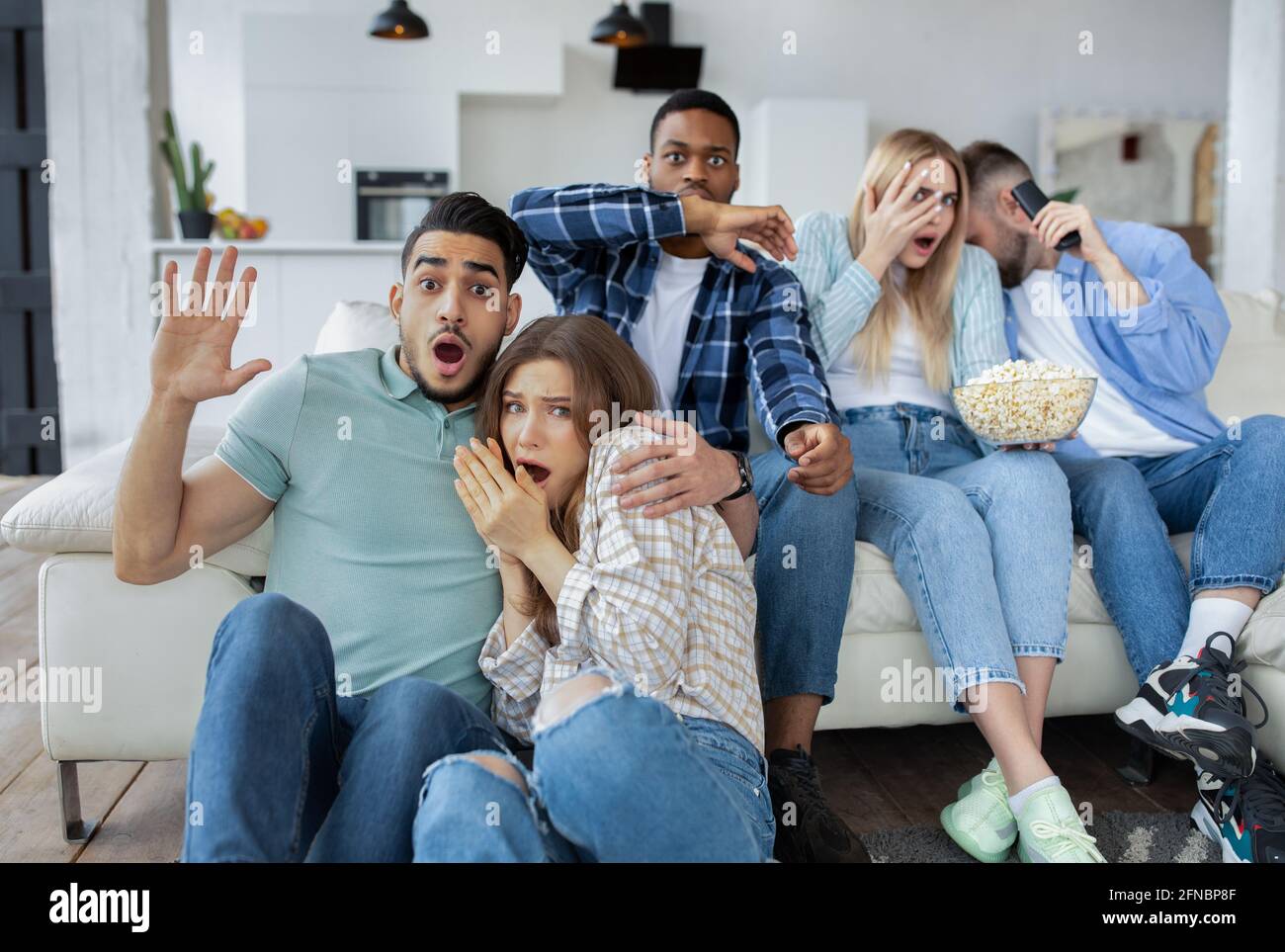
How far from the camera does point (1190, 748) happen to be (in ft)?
5.15

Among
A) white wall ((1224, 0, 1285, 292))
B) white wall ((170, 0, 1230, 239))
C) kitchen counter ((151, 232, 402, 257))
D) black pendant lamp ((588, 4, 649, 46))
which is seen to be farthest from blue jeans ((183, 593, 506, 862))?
white wall ((170, 0, 1230, 239))

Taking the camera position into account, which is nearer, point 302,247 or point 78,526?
point 78,526

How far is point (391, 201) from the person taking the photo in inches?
206

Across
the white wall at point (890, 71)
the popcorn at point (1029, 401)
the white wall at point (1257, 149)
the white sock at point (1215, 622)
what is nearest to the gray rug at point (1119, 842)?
the white sock at point (1215, 622)

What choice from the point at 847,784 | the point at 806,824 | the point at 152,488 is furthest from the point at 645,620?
the point at 847,784

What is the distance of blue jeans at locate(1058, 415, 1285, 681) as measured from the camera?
1.75m

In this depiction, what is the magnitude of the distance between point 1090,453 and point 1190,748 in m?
0.71

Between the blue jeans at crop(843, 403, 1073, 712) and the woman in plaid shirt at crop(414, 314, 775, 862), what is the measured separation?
397mm

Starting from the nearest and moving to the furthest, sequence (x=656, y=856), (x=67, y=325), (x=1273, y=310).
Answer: (x=656, y=856)
(x=1273, y=310)
(x=67, y=325)

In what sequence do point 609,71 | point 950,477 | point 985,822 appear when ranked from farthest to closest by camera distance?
point 609,71 < point 950,477 < point 985,822

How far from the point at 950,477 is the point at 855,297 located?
0.39 m

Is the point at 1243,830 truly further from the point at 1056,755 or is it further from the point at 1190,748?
the point at 1056,755

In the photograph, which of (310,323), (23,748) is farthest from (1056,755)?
(310,323)

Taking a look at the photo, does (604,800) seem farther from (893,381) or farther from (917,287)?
(917,287)
